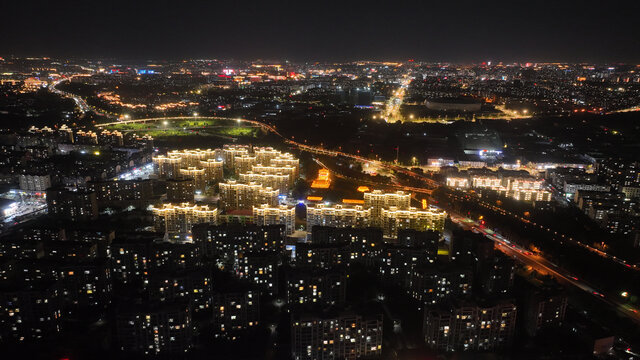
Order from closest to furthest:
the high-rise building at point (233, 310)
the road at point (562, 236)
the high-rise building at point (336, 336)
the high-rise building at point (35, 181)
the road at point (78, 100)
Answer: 1. the high-rise building at point (336, 336)
2. the high-rise building at point (233, 310)
3. the road at point (562, 236)
4. the high-rise building at point (35, 181)
5. the road at point (78, 100)

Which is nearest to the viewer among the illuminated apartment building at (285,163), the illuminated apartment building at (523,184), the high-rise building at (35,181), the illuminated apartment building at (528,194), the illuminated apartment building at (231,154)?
the illuminated apartment building at (528,194)

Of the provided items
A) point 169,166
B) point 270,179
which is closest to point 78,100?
point 169,166

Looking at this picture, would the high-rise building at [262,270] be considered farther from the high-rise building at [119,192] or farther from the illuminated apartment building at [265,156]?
the illuminated apartment building at [265,156]

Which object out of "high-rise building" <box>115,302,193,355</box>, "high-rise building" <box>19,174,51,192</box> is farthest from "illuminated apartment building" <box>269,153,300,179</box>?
"high-rise building" <box>115,302,193,355</box>

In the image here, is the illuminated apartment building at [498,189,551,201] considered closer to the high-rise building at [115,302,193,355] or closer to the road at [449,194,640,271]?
the road at [449,194,640,271]

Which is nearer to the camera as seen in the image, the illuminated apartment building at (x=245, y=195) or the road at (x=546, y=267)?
the road at (x=546, y=267)

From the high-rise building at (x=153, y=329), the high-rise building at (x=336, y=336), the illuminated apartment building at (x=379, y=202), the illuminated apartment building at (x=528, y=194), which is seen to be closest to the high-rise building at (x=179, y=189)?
the illuminated apartment building at (x=379, y=202)
